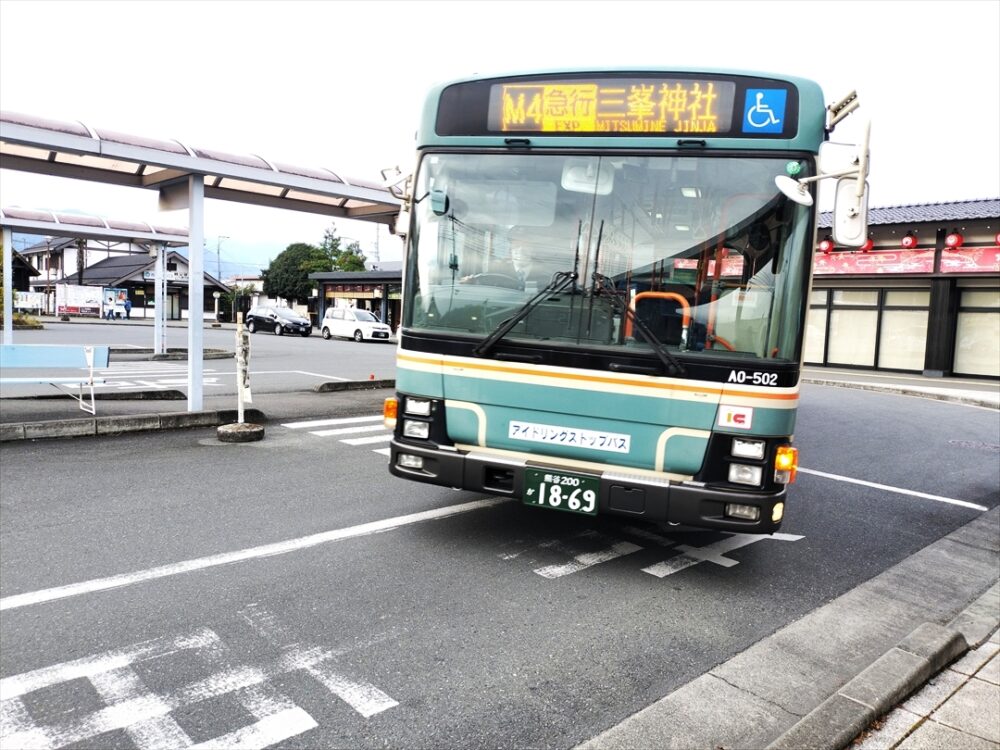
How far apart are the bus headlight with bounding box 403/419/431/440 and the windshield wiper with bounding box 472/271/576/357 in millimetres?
662

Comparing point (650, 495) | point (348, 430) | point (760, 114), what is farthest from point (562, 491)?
point (348, 430)

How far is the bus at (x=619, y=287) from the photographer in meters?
4.29

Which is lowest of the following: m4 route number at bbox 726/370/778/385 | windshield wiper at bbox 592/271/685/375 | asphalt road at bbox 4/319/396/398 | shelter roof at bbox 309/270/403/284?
asphalt road at bbox 4/319/396/398

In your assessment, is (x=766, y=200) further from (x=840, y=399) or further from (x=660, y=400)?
(x=840, y=399)

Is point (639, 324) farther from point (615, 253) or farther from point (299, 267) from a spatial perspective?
point (299, 267)

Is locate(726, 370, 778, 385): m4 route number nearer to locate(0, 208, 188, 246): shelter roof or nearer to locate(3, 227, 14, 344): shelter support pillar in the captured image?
locate(0, 208, 188, 246): shelter roof

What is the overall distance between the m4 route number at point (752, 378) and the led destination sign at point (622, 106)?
58.3 inches

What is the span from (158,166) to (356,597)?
6771 millimetres

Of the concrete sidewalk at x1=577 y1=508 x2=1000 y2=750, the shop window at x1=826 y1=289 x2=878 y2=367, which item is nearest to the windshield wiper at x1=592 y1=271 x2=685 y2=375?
the concrete sidewalk at x1=577 y1=508 x2=1000 y2=750

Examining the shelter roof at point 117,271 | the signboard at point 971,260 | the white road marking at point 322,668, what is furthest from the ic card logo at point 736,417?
the shelter roof at point 117,271

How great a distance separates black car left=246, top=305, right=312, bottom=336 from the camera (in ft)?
126

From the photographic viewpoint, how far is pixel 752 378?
13.9ft

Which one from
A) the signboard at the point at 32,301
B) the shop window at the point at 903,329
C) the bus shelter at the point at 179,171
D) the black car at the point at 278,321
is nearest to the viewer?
the bus shelter at the point at 179,171

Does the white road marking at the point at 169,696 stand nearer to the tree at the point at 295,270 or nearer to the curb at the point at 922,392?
the curb at the point at 922,392
